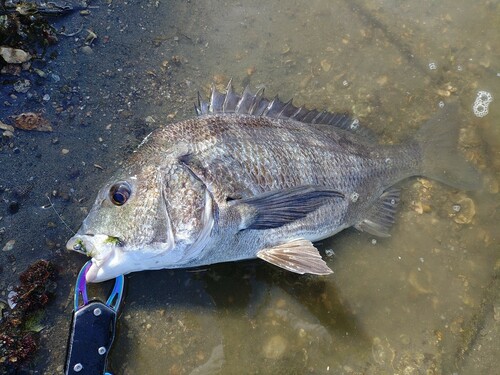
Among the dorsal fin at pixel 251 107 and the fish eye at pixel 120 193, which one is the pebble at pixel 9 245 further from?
the dorsal fin at pixel 251 107

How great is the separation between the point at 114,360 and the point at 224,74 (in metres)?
2.65

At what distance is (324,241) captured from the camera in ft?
11.5

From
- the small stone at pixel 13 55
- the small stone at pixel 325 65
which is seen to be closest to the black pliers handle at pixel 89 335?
the small stone at pixel 13 55

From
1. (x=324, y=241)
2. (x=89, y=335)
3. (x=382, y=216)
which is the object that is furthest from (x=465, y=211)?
(x=89, y=335)

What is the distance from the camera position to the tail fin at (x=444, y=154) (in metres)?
3.73

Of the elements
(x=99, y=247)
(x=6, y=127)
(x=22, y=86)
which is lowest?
(x=6, y=127)

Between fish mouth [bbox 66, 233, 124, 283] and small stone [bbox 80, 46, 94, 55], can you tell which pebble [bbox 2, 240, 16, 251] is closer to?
fish mouth [bbox 66, 233, 124, 283]

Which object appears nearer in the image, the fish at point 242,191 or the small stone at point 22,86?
the fish at point 242,191

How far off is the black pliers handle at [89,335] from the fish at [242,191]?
32 cm

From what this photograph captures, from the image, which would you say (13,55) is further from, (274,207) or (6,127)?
(274,207)

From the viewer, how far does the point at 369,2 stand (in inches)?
170

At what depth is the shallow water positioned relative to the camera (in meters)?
3.09

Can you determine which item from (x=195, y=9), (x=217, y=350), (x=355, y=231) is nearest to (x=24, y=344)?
(x=217, y=350)

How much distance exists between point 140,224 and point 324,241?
1.74 metres
